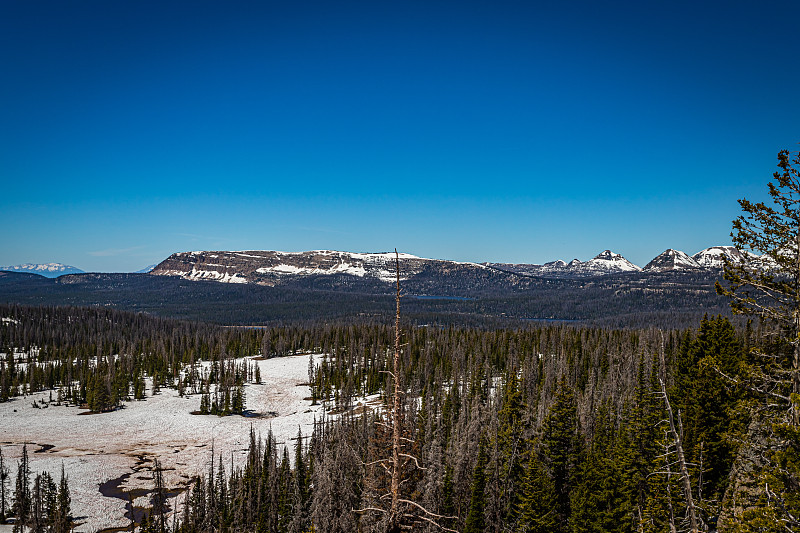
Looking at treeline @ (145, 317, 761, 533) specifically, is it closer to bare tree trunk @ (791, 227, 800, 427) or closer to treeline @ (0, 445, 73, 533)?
bare tree trunk @ (791, 227, 800, 427)

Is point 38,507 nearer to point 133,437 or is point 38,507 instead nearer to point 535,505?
point 133,437

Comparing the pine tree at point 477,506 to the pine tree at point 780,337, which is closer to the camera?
the pine tree at point 780,337

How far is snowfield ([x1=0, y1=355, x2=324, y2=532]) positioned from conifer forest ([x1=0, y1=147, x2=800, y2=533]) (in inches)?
114

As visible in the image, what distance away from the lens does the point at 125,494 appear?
5816 centimetres

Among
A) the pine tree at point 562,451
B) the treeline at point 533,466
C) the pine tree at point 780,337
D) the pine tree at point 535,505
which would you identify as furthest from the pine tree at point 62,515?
the pine tree at point 780,337

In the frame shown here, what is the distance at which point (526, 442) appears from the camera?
42.3 meters

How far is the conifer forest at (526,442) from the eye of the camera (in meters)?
12.3

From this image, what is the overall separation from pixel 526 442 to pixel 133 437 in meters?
74.0

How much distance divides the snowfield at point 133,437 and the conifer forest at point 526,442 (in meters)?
2.90

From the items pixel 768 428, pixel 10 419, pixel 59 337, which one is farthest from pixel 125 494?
pixel 59 337

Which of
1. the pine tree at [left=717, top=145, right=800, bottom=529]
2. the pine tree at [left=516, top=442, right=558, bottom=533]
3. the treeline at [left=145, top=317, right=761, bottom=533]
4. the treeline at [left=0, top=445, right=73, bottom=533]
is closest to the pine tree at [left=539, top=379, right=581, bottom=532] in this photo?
the treeline at [left=145, top=317, right=761, bottom=533]

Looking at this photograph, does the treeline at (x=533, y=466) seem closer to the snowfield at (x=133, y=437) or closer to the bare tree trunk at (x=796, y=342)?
the bare tree trunk at (x=796, y=342)

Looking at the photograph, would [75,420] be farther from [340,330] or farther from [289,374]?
[340,330]

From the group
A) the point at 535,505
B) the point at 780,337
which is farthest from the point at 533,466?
the point at 780,337
